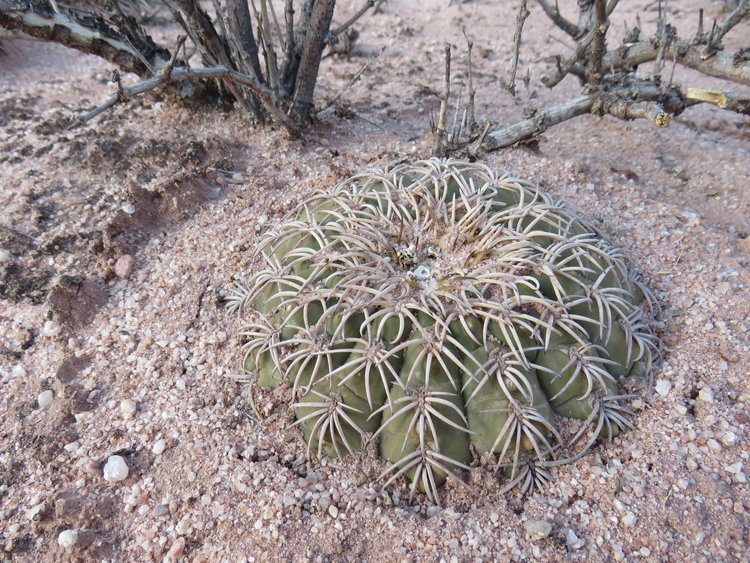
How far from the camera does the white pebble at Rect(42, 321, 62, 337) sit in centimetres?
283

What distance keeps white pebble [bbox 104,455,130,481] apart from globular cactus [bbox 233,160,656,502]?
24.6 inches

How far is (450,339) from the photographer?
1.93m

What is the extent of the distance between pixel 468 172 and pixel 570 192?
1194 mm

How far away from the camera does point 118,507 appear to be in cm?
212

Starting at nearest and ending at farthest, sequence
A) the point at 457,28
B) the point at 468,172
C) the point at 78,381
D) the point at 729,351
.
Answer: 1. the point at 729,351
2. the point at 78,381
3. the point at 468,172
4. the point at 457,28

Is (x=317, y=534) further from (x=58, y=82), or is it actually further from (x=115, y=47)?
(x=58, y=82)

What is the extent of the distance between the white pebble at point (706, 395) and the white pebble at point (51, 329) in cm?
317

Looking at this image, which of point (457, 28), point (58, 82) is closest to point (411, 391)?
point (58, 82)

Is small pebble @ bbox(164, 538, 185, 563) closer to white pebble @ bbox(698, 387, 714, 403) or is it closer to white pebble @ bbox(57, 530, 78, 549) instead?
white pebble @ bbox(57, 530, 78, 549)

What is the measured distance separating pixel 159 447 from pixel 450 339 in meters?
1.37

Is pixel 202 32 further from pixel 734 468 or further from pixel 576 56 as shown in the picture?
pixel 734 468

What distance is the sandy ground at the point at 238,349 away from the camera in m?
1.95

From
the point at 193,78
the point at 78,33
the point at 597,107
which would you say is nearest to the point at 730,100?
the point at 597,107

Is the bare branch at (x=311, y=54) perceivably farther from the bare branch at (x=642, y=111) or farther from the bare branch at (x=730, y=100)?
the bare branch at (x=730, y=100)
